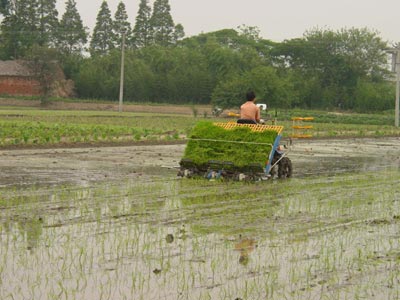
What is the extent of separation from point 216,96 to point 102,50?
42.0 meters

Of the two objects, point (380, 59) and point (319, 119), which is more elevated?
point (380, 59)

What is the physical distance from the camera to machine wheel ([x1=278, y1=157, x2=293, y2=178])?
15005 millimetres

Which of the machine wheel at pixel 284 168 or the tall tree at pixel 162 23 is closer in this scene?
the machine wheel at pixel 284 168

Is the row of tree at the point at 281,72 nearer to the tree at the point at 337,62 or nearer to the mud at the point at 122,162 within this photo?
the tree at the point at 337,62

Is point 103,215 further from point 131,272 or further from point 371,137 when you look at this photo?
point 371,137

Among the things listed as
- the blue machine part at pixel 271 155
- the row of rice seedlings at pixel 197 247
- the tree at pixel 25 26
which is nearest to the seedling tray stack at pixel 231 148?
the blue machine part at pixel 271 155

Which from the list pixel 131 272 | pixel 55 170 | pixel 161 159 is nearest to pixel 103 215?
pixel 131 272

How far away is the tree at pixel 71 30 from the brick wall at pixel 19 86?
14541 millimetres

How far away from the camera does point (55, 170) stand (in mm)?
15477

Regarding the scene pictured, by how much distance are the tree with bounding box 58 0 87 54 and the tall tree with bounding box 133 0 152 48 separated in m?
8.84

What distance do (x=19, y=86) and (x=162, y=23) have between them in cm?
2805

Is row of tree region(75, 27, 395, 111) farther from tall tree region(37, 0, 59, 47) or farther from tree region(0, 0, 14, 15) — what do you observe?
tree region(0, 0, 14, 15)

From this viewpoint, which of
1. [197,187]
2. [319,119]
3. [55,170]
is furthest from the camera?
[319,119]

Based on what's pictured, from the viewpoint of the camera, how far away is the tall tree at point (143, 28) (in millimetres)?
97375
